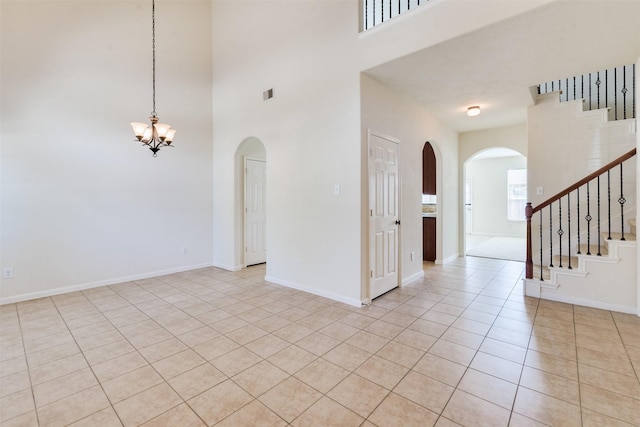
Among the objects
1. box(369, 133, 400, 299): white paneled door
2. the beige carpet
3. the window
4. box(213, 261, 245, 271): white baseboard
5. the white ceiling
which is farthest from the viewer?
the window

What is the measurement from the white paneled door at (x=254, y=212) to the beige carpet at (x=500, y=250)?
15.1ft

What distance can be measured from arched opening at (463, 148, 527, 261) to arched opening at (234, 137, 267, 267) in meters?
6.43

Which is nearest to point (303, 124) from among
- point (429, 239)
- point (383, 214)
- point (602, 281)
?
point (383, 214)

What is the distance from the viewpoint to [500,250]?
6.97 meters

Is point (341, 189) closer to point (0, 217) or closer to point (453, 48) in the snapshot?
point (453, 48)

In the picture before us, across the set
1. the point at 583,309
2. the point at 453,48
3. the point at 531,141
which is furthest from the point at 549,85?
the point at 583,309

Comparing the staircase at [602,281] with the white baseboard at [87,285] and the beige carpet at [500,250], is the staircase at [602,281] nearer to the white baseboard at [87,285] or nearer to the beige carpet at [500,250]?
the beige carpet at [500,250]

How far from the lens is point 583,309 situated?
129 inches

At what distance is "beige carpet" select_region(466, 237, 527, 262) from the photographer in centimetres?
625

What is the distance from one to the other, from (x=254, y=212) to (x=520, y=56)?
4.48 meters

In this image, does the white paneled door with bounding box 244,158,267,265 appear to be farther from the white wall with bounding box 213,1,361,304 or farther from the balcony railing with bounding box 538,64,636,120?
the balcony railing with bounding box 538,64,636,120

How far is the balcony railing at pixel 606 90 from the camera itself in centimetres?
452

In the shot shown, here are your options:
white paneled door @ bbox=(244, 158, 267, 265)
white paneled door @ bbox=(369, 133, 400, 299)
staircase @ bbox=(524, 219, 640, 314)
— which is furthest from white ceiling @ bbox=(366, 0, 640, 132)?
white paneled door @ bbox=(244, 158, 267, 265)

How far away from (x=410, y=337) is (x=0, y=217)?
493 cm
